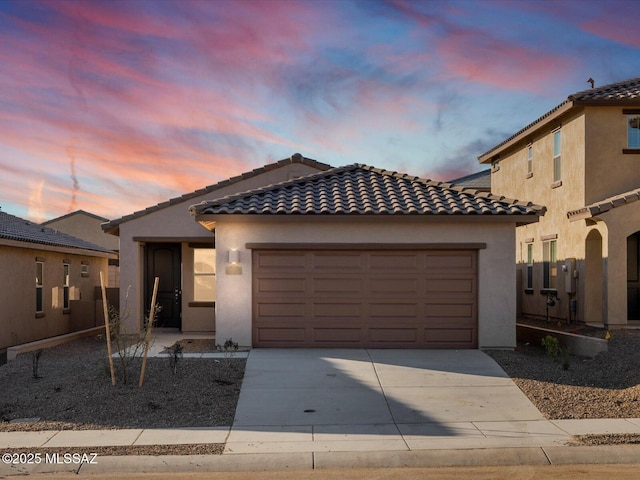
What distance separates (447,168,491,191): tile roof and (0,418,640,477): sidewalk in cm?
2125

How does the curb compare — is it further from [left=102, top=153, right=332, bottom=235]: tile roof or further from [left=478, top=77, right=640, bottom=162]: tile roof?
[left=478, top=77, right=640, bottom=162]: tile roof

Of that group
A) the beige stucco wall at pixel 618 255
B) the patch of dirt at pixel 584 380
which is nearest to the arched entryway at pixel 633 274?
the beige stucco wall at pixel 618 255

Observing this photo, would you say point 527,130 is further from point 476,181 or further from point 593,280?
point 476,181

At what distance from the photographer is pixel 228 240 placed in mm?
14109

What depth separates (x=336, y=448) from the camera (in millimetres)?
8133

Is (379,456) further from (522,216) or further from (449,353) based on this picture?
(522,216)

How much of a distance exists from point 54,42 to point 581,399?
13.6m

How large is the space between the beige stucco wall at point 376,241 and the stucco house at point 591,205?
11.7ft

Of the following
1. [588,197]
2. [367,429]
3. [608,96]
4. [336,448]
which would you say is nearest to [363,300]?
[367,429]

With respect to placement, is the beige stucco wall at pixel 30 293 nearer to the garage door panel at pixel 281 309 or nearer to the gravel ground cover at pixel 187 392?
the gravel ground cover at pixel 187 392

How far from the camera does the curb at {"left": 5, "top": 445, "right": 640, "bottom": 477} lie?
7.61 metres

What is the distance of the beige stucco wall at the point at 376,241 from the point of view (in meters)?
14.0

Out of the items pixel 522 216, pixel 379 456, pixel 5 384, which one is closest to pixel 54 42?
pixel 5 384

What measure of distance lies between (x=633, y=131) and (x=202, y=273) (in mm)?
12813
